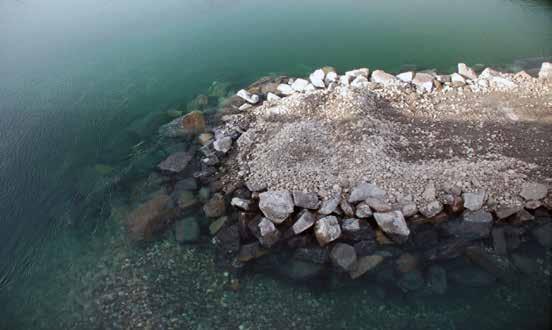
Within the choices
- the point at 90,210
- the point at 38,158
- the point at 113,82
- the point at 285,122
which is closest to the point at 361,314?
the point at 285,122

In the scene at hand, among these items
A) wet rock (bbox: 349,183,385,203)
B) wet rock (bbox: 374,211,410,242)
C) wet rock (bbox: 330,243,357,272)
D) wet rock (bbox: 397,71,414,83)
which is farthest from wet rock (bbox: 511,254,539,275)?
wet rock (bbox: 397,71,414,83)

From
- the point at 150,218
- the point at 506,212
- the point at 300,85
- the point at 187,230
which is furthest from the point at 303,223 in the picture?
the point at 300,85

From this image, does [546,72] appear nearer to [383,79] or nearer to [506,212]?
[383,79]

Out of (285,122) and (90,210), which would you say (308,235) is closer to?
(285,122)

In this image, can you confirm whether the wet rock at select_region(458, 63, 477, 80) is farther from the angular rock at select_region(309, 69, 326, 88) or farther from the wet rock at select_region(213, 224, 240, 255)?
the wet rock at select_region(213, 224, 240, 255)

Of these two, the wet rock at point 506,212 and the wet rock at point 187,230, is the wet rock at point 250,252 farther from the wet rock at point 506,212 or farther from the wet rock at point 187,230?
the wet rock at point 506,212

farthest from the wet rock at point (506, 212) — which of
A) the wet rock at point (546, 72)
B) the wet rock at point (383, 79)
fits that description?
the wet rock at point (546, 72)
